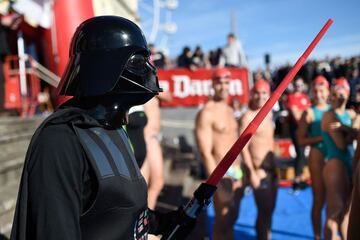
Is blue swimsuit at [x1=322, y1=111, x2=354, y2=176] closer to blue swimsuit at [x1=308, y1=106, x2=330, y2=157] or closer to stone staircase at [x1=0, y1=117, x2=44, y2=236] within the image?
blue swimsuit at [x1=308, y1=106, x2=330, y2=157]

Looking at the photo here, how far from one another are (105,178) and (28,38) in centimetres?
688

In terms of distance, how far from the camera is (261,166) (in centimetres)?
351

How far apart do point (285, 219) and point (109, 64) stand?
4588 millimetres

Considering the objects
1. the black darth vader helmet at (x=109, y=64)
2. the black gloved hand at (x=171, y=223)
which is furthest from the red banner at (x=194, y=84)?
the black darth vader helmet at (x=109, y=64)

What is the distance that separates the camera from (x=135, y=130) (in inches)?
119

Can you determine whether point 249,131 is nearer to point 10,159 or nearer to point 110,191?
point 110,191

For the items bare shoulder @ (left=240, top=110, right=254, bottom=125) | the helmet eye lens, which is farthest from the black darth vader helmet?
bare shoulder @ (left=240, top=110, right=254, bottom=125)

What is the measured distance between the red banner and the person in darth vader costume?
24.4ft

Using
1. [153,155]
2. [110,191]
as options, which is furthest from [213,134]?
[110,191]

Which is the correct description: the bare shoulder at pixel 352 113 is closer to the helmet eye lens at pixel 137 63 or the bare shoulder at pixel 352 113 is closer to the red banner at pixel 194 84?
the helmet eye lens at pixel 137 63

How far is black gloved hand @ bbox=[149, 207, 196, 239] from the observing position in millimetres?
1303

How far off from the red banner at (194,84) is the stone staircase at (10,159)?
4560 mm

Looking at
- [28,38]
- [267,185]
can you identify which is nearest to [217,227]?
[267,185]

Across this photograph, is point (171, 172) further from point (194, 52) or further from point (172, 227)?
point (172, 227)
